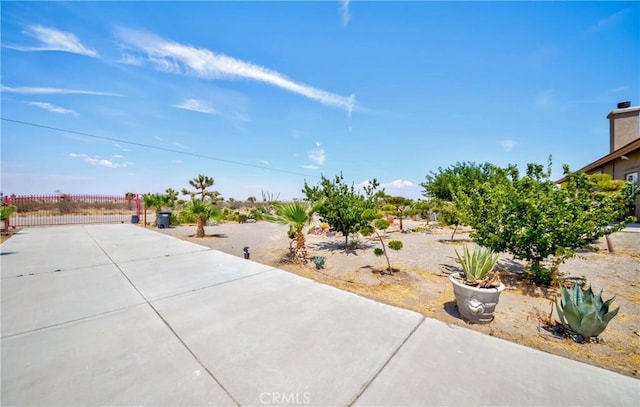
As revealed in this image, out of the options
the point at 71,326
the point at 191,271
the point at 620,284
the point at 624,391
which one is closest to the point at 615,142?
the point at 620,284

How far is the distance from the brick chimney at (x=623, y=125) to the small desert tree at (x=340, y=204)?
23.8 metres

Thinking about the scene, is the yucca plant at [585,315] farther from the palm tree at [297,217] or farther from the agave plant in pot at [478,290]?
the palm tree at [297,217]

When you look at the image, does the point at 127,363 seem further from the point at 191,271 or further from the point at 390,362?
the point at 191,271

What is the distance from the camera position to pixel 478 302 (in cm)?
323

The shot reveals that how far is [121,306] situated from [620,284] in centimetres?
916

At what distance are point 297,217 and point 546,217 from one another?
5.19m

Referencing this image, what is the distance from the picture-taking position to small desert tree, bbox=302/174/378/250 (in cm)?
746

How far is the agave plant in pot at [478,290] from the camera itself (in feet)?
10.6

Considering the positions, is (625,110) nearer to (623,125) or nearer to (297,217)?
(623,125)

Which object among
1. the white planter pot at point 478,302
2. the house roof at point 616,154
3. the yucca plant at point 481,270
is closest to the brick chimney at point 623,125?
the house roof at point 616,154

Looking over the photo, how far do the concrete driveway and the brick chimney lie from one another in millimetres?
26495

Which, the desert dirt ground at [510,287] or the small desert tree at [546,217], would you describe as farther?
the small desert tree at [546,217]

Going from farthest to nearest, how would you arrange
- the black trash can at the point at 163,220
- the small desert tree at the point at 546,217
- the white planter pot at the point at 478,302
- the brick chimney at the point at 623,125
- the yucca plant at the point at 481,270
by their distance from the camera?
1. the brick chimney at the point at 623,125
2. the black trash can at the point at 163,220
3. the small desert tree at the point at 546,217
4. the yucca plant at the point at 481,270
5. the white planter pot at the point at 478,302

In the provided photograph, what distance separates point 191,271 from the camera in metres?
5.28
